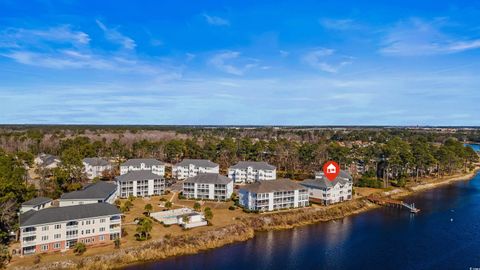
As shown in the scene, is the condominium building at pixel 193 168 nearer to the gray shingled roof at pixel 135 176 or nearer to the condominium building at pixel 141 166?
the condominium building at pixel 141 166

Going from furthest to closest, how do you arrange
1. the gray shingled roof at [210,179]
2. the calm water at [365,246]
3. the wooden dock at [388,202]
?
the wooden dock at [388,202] < the gray shingled roof at [210,179] < the calm water at [365,246]

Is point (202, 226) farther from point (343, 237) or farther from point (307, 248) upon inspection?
point (343, 237)

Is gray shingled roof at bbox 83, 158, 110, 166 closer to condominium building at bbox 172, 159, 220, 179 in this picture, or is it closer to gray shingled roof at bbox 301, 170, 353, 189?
condominium building at bbox 172, 159, 220, 179

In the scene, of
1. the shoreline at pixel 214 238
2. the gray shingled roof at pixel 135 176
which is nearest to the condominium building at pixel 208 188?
the gray shingled roof at pixel 135 176

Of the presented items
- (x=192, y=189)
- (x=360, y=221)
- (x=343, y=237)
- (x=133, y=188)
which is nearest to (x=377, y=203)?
(x=360, y=221)

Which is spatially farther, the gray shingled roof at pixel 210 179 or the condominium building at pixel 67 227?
the gray shingled roof at pixel 210 179
